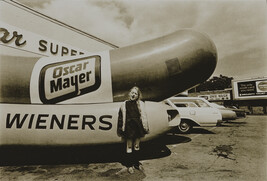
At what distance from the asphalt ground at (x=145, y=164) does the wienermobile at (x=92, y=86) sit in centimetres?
37

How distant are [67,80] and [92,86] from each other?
604 mm

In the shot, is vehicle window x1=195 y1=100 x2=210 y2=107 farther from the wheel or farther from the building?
the building

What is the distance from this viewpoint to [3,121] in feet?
11.8

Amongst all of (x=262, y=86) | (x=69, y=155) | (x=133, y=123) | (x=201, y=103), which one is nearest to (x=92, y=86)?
(x=133, y=123)

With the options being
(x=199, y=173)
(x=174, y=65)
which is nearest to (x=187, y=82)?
(x=174, y=65)

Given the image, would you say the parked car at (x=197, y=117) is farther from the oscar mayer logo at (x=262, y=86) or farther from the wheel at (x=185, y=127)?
the oscar mayer logo at (x=262, y=86)

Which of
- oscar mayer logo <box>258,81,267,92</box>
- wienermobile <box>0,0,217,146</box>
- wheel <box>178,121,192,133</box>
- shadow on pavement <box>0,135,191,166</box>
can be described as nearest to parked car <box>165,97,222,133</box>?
wheel <box>178,121,192,133</box>

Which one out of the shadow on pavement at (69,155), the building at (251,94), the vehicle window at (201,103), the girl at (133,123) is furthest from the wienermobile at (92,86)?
the building at (251,94)

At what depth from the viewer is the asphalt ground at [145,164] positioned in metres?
2.99

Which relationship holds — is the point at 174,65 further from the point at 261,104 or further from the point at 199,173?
the point at 261,104

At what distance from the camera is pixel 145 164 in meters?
3.55

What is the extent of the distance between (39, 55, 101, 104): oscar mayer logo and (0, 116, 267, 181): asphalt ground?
47.7 inches

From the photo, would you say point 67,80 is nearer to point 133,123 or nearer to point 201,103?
point 133,123

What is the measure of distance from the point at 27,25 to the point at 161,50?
236 inches
